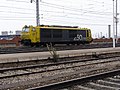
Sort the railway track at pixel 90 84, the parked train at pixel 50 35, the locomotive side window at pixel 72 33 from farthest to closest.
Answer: the locomotive side window at pixel 72 33, the parked train at pixel 50 35, the railway track at pixel 90 84

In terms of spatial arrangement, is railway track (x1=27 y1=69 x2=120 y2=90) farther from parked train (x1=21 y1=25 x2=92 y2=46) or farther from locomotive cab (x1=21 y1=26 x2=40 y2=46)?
parked train (x1=21 y1=25 x2=92 y2=46)

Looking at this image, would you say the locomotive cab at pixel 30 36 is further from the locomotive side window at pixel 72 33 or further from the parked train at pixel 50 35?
the locomotive side window at pixel 72 33

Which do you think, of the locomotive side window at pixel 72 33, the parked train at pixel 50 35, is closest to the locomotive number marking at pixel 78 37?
the parked train at pixel 50 35

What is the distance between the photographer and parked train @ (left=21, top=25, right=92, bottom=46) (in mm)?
33156

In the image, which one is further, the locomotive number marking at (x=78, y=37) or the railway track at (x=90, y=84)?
the locomotive number marking at (x=78, y=37)

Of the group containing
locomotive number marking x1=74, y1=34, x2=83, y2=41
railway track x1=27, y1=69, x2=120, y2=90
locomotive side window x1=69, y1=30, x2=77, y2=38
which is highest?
locomotive side window x1=69, y1=30, x2=77, y2=38

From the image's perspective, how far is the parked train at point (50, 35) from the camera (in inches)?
1305

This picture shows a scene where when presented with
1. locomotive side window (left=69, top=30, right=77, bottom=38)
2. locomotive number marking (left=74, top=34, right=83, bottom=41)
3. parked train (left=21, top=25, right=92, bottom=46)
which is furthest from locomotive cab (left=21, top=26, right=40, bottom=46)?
locomotive number marking (left=74, top=34, right=83, bottom=41)

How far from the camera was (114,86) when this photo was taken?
8719 mm

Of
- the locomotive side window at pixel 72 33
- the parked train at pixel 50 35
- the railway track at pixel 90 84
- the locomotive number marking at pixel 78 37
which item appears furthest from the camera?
the locomotive number marking at pixel 78 37

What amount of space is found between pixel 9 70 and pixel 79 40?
86.2ft

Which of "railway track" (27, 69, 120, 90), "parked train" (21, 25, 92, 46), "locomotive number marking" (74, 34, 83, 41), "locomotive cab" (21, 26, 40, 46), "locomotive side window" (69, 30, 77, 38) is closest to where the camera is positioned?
"railway track" (27, 69, 120, 90)

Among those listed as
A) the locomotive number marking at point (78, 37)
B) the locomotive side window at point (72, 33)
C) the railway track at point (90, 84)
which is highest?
the locomotive side window at point (72, 33)

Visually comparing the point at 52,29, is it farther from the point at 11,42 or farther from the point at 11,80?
the point at 11,80
